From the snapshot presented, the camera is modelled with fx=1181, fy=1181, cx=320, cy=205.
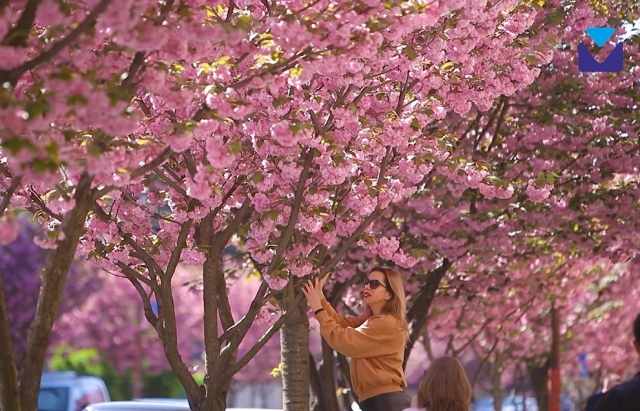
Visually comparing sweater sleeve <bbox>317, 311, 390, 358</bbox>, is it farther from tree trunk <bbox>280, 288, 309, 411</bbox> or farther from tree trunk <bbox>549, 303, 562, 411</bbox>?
tree trunk <bbox>549, 303, 562, 411</bbox>

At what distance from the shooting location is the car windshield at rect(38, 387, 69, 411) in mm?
20766

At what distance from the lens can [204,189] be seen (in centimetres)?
699

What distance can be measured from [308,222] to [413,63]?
4.45 feet

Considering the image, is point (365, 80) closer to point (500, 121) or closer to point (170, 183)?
point (170, 183)

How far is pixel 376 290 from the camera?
830cm

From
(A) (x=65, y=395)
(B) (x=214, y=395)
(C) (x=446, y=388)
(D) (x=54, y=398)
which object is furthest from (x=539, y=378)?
(C) (x=446, y=388)

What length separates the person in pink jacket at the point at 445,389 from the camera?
643 centimetres

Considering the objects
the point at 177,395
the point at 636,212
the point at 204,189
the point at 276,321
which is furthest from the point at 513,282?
the point at 177,395

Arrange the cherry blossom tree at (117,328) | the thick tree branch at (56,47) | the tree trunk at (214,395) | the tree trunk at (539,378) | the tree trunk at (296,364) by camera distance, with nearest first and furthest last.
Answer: the thick tree branch at (56,47) → the tree trunk at (214,395) → the tree trunk at (296,364) → the tree trunk at (539,378) → the cherry blossom tree at (117,328)

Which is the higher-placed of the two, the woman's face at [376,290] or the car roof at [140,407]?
the woman's face at [376,290]

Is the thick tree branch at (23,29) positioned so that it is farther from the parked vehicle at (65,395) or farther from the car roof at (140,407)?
the parked vehicle at (65,395)

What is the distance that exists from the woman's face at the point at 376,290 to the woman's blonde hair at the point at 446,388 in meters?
1.80

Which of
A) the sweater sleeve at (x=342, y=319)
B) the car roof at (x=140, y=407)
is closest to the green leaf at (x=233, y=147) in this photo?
the sweater sleeve at (x=342, y=319)

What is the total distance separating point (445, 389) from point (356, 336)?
166cm
